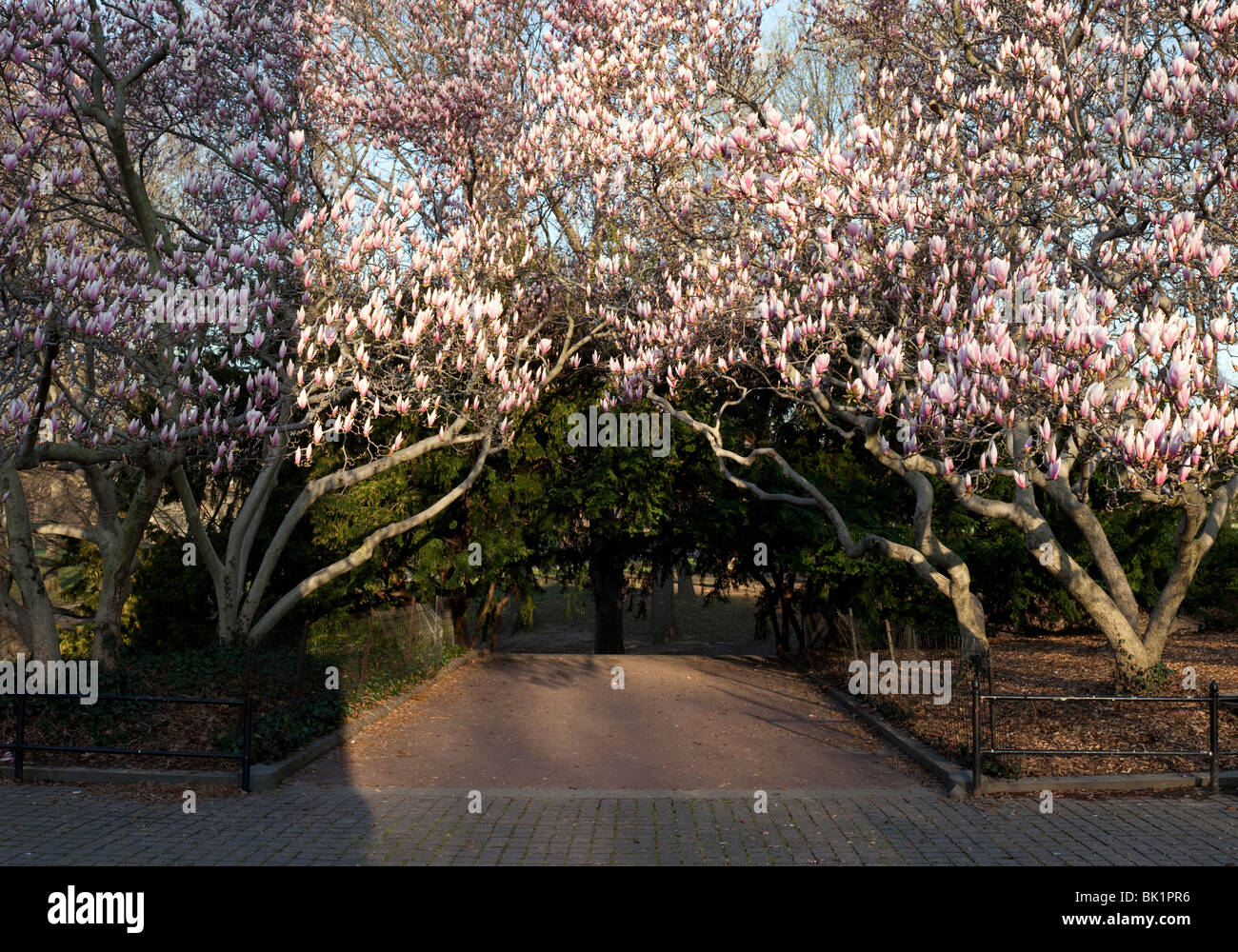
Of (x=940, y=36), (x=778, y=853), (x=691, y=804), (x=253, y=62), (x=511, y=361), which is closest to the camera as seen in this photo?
(x=778, y=853)

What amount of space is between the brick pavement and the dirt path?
773 millimetres

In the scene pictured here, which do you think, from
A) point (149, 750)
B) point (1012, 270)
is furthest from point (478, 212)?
point (149, 750)

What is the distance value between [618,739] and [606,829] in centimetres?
450

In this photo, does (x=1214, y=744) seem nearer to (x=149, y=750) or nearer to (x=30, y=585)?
(x=149, y=750)

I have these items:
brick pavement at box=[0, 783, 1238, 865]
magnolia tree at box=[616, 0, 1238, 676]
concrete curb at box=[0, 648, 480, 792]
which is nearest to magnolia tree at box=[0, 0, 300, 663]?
concrete curb at box=[0, 648, 480, 792]

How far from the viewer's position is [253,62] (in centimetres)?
1441

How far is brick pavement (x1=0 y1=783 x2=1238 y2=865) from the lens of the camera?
7883 millimetres

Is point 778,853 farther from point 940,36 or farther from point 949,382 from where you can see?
point 940,36

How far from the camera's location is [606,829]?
348 inches

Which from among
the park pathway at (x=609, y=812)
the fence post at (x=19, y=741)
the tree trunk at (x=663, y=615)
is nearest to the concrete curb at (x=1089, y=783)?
the park pathway at (x=609, y=812)

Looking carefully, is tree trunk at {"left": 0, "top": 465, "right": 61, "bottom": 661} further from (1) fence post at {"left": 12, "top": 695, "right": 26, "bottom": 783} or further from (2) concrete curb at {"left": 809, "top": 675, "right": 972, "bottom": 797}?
(2) concrete curb at {"left": 809, "top": 675, "right": 972, "bottom": 797}

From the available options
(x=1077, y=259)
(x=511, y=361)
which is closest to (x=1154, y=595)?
(x=1077, y=259)

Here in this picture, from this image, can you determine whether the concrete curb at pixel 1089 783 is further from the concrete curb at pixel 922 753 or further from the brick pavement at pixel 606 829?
the brick pavement at pixel 606 829

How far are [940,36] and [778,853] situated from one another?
13.4 metres
